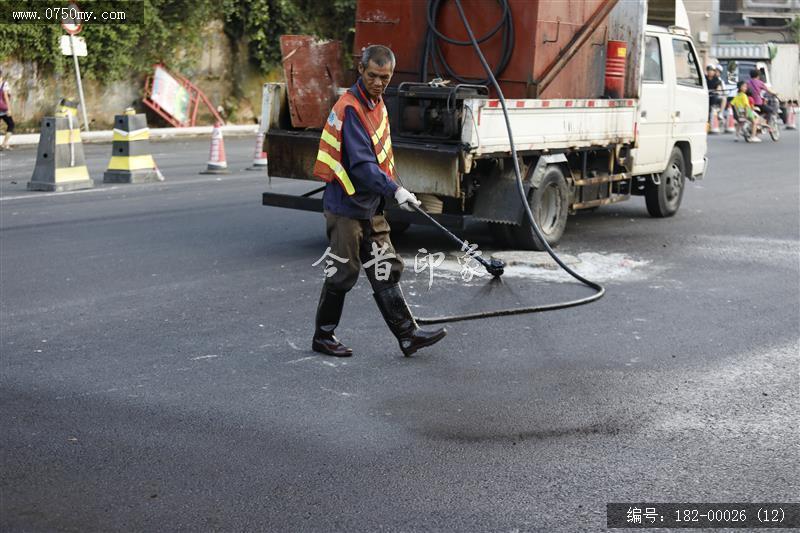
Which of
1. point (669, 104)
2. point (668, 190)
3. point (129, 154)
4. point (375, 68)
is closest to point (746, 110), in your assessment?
point (668, 190)

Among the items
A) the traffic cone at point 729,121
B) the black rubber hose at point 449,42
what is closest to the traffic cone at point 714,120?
the traffic cone at point 729,121

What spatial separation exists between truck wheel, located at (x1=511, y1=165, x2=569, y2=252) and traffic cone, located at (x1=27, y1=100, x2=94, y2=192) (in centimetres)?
685

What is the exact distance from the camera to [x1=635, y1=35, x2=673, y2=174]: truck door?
479 inches

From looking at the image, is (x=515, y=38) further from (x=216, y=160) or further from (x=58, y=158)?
(x=216, y=160)

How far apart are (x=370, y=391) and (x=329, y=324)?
82 cm

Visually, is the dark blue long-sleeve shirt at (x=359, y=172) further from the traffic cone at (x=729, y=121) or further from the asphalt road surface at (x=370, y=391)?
the traffic cone at (x=729, y=121)

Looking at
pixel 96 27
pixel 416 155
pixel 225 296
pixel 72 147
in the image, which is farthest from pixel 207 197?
pixel 96 27

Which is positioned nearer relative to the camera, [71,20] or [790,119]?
[71,20]

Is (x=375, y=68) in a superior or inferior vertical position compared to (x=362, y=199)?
superior

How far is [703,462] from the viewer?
490 centimetres

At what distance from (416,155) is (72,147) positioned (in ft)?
22.2

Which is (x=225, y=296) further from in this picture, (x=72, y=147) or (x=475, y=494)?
(x=72, y=147)

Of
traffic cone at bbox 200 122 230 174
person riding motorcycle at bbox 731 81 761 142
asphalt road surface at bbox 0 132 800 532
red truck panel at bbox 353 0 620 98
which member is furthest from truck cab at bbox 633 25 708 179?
person riding motorcycle at bbox 731 81 761 142

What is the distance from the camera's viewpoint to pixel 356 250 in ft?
21.3
